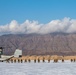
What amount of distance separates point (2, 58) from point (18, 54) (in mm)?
7726

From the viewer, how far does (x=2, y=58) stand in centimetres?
12000

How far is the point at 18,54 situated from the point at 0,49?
8.61m

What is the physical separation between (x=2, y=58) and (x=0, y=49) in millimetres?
7008

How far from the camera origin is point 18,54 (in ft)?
388

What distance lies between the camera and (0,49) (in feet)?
375
